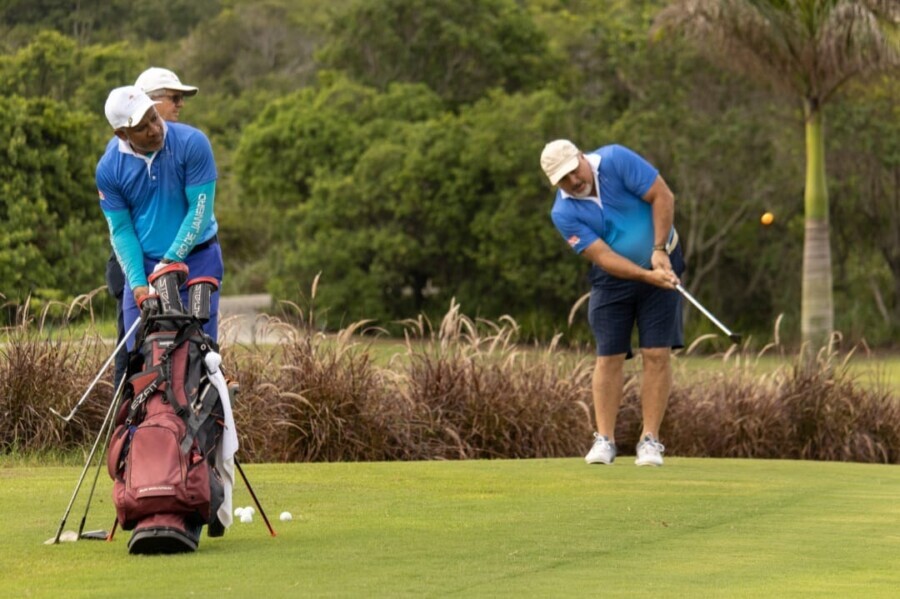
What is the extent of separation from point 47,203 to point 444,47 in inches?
643

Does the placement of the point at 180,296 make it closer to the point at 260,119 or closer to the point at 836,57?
the point at 836,57

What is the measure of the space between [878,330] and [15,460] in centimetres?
2813

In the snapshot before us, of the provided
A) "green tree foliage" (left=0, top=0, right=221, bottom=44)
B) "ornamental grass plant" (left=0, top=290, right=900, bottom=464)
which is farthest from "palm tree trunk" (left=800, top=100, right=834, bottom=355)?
"green tree foliage" (left=0, top=0, right=221, bottom=44)

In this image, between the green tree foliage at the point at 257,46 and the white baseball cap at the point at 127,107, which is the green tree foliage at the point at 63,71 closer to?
the green tree foliage at the point at 257,46

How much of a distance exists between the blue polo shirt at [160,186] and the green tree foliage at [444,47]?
32.4 meters

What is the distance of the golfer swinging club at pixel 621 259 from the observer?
9.98 m

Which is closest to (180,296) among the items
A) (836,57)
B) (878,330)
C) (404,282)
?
(836,57)

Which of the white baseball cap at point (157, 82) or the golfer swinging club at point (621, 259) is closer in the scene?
the white baseball cap at point (157, 82)

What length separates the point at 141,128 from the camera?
7.17m

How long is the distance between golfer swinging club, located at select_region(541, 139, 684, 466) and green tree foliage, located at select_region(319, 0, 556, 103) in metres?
29.6

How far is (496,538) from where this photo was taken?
7.11 m

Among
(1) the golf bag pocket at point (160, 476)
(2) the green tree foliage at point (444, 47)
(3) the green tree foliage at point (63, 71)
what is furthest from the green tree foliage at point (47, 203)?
(1) the golf bag pocket at point (160, 476)

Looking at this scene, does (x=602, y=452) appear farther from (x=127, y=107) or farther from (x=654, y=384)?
(x=127, y=107)

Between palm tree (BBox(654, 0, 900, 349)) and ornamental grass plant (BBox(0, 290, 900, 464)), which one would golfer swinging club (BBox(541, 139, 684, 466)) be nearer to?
ornamental grass plant (BBox(0, 290, 900, 464))
